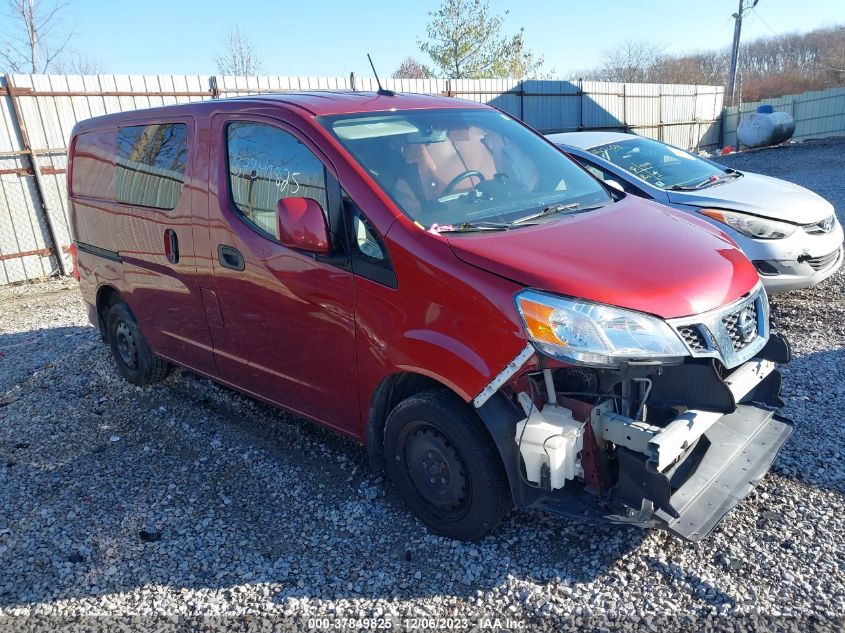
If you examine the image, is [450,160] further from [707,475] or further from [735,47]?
[735,47]

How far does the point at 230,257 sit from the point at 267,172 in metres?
0.55

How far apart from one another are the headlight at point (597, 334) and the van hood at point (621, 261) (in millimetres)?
50

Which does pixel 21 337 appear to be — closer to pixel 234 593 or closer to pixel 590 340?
pixel 234 593

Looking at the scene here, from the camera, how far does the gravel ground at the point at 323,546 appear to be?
266 centimetres

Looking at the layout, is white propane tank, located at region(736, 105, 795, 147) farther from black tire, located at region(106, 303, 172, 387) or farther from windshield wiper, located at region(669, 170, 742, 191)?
black tire, located at region(106, 303, 172, 387)

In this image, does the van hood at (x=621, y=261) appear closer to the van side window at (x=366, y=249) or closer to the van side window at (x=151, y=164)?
the van side window at (x=366, y=249)

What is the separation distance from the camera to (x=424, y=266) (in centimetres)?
276

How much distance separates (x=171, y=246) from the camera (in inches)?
163

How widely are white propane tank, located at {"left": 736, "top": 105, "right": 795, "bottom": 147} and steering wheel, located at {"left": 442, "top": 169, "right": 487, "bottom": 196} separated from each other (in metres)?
23.1

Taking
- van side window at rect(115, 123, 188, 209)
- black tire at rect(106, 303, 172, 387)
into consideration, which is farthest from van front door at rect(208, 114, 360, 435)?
black tire at rect(106, 303, 172, 387)

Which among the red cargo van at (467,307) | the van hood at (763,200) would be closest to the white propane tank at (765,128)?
the van hood at (763,200)

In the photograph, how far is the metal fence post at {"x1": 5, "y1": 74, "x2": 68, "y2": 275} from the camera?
9.25 m

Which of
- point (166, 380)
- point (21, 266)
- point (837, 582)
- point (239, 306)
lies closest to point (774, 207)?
point (837, 582)

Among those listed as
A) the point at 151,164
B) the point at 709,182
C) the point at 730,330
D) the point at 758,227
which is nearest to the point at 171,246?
the point at 151,164
